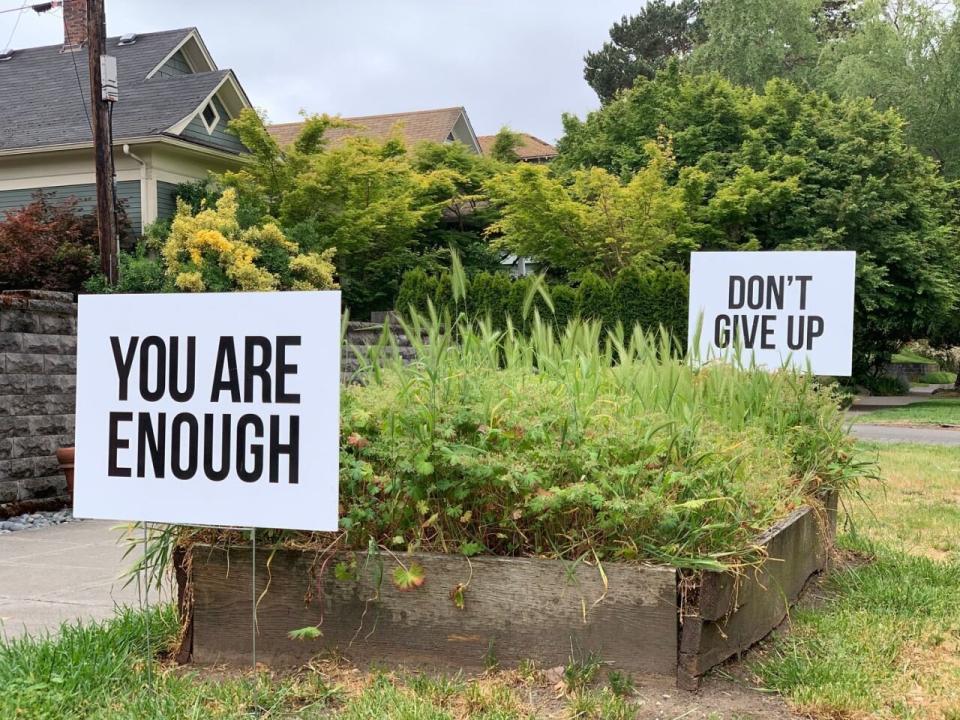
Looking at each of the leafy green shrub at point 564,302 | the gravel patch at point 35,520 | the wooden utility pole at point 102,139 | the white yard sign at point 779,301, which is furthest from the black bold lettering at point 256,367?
the leafy green shrub at point 564,302

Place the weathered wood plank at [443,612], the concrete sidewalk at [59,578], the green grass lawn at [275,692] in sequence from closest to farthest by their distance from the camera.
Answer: the green grass lawn at [275,692] < the weathered wood plank at [443,612] < the concrete sidewalk at [59,578]

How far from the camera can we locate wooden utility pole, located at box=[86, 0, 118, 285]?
13.3 m

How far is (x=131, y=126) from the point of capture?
21.0 meters

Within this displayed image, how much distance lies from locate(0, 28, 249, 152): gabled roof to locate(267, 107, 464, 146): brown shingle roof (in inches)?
311

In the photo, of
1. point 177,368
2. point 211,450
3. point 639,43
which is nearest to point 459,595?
point 211,450

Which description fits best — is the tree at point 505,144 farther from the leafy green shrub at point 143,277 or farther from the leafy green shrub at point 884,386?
the leafy green shrub at point 143,277

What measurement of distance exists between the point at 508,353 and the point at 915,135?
91.6ft

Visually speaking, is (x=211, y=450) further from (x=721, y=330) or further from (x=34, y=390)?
(x=34, y=390)

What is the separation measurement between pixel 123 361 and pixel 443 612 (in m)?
1.43

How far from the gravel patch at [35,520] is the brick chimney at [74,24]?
18827 millimetres

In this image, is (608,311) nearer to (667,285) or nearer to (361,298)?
(667,285)

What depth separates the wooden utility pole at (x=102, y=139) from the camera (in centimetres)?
1328

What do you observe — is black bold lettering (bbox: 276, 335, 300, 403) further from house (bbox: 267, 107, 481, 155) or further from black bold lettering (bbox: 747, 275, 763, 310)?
house (bbox: 267, 107, 481, 155)

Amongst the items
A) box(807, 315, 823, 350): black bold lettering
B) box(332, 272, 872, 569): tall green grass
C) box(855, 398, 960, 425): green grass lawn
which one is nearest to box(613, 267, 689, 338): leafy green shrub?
box(855, 398, 960, 425): green grass lawn
